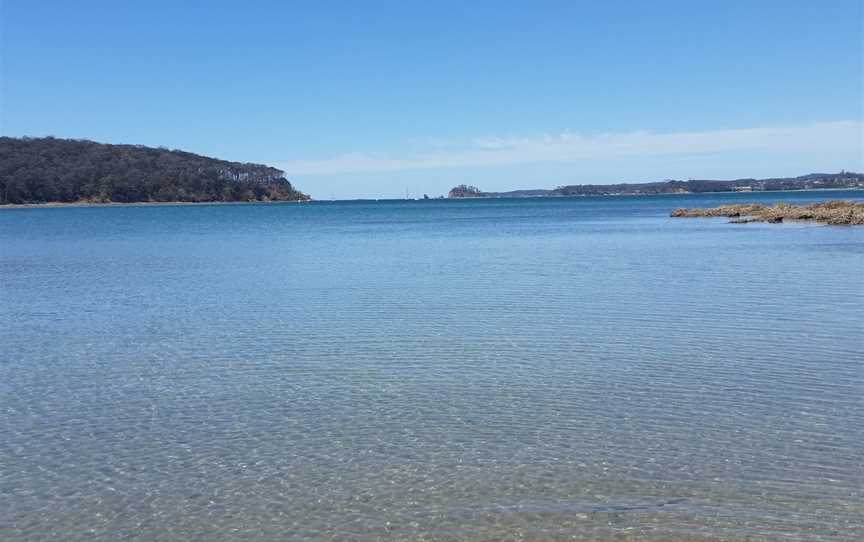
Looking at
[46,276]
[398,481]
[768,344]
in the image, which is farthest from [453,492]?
[46,276]

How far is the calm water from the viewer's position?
7.60 m

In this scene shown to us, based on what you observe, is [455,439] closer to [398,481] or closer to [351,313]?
[398,481]

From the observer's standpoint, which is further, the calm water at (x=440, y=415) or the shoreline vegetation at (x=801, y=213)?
the shoreline vegetation at (x=801, y=213)

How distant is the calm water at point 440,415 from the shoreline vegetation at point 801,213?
122ft

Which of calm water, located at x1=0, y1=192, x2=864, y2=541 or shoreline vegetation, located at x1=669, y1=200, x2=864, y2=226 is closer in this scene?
calm water, located at x1=0, y1=192, x2=864, y2=541

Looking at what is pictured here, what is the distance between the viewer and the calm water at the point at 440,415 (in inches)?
299

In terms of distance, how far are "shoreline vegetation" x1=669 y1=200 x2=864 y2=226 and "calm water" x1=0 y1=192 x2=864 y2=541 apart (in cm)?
3721

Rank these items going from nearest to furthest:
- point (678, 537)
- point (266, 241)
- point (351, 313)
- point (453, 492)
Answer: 1. point (678, 537)
2. point (453, 492)
3. point (351, 313)
4. point (266, 241)

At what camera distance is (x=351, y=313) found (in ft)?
64.0

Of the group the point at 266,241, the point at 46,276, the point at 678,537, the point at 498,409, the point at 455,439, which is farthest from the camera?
the point at 266,241

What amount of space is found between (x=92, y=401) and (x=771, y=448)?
953cm

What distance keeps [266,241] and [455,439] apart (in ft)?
159

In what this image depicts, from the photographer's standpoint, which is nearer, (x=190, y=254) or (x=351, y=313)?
(x=351, y=313)

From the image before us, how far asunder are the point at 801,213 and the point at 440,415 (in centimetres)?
6189
